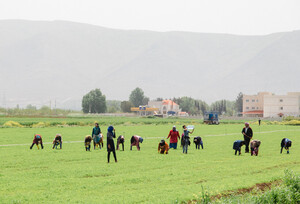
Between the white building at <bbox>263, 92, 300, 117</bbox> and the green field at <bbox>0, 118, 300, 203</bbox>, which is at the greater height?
the white building at <bbox>263, 92, 300, 117</bbox>

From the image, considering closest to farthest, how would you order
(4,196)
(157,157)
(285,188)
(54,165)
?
(285,188)
(4,196)
(54,165)
(157,157)

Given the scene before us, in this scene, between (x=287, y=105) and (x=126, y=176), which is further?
(x=287, y=105)

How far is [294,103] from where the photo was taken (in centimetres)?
19650

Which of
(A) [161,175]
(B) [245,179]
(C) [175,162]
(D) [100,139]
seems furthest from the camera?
(D) [100,139]

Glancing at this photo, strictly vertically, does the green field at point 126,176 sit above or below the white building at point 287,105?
below

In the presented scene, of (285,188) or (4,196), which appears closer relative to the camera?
(285,188)

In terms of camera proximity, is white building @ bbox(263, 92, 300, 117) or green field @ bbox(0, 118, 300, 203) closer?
green field @ bbox(0, 118, 300, 203)

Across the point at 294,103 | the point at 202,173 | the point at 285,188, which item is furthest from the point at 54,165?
the point at 294,103

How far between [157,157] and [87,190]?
1173 centimetres

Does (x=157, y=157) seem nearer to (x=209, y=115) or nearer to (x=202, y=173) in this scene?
(x=202, y=173)

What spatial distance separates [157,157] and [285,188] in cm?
1429

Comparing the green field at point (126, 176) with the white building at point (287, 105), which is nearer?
the green field at point (126, 176)

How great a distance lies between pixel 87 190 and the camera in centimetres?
1552

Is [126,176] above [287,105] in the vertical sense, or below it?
below
